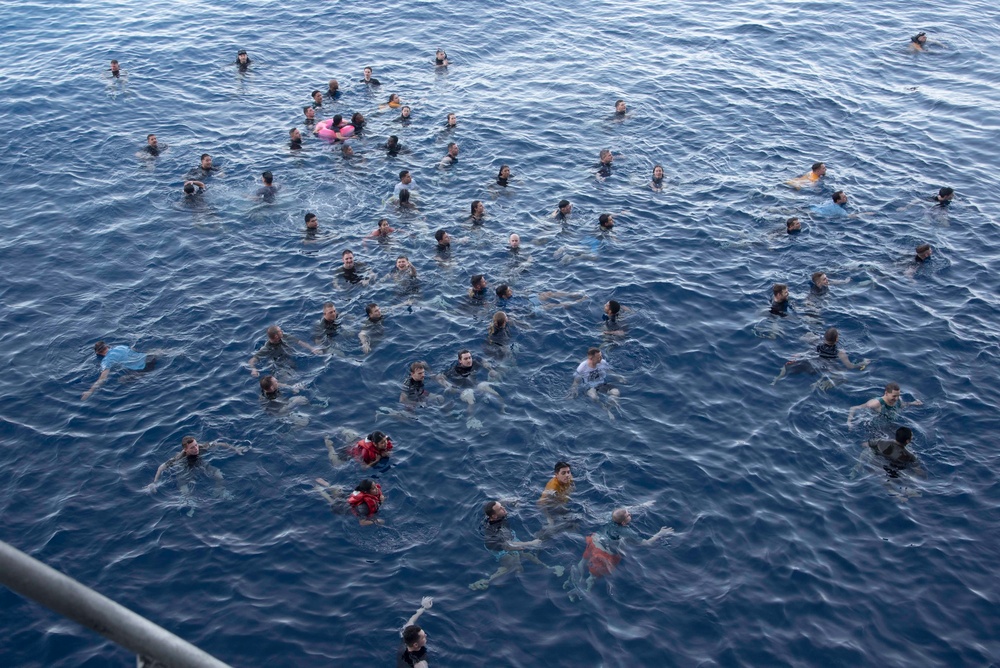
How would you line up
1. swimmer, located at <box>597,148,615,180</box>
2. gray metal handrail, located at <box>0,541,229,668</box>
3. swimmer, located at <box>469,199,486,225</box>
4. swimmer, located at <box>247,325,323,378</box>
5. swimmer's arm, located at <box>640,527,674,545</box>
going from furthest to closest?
swimmer, located at <box>597,148,615,180</box> < swimmer, located at <box>469,199,486,225</box> < swimmer, located at <box>247,325,323,378</box> < swimmer's arm, located at <box>640,527,674,545</box> < gray metal handrail, located at <box>0,541,229,668</box>

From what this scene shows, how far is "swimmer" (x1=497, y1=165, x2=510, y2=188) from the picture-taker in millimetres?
30359

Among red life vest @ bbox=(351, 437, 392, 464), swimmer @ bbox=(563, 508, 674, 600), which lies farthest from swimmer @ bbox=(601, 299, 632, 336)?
red life vest @ bbox=(351, 437, 392, 464)

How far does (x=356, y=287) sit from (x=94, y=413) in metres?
8.41

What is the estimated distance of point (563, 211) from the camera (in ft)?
93.9

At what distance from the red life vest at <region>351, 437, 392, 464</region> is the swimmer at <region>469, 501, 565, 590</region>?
3079 mm

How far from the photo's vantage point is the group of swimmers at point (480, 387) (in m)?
17.7

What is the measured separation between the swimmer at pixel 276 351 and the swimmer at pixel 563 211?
10.3 meters

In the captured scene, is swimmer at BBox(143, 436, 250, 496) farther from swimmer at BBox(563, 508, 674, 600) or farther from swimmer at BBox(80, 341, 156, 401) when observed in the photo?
swimmer at BBox(563, 508, 674, 600)

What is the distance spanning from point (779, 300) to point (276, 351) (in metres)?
14.8

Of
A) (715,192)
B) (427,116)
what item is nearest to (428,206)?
(427,116)

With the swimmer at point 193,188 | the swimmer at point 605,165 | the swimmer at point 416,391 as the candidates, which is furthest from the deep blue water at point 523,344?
the swimmer at point 193,188

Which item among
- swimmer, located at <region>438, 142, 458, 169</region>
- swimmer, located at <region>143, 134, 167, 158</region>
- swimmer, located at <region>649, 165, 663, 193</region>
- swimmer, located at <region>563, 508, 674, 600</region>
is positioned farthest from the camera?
swimmer, located at <region>143, 134, 167, 158</region>

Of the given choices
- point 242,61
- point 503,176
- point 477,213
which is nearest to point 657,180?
point 503,176

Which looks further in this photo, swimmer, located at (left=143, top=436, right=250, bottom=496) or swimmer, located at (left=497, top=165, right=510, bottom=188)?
swimmer, located at (left=497, top=165, right=510, bottom=188)
